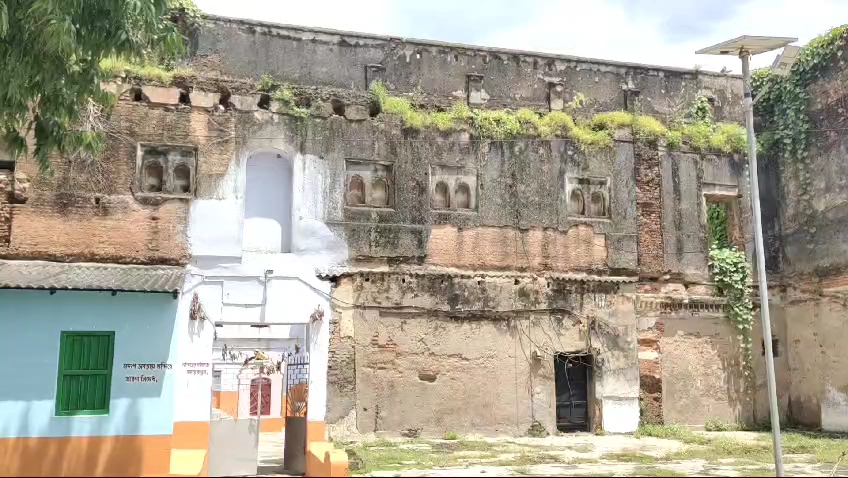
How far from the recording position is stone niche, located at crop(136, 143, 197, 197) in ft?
41.7

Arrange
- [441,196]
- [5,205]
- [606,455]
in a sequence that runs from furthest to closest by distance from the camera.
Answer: [441,196]
[5,205]
[606,455]

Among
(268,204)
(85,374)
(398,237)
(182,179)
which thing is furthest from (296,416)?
(182,179)

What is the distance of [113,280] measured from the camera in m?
11.1

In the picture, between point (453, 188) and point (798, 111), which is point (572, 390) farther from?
point (798, 111)

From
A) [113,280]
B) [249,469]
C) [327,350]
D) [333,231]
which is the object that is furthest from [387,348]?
[113,280]

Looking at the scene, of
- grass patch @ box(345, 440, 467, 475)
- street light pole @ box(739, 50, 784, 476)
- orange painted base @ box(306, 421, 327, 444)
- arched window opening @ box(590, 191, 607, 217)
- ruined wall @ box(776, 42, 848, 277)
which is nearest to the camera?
street light pole @ box(739, 50, 784, 476)

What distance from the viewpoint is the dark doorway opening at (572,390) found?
1413cm

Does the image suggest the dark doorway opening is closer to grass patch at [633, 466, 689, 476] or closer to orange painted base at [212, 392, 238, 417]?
grass patch at [633, 466, 689, 476]

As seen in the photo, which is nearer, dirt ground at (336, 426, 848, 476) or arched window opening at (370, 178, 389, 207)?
dirt ground at (336, 426, 848, 476)

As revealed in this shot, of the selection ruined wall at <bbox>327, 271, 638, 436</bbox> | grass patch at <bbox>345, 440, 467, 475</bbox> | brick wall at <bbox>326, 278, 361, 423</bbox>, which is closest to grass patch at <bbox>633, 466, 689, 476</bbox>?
grass patch at <bbox>345, 440, 467, 475</bbox>

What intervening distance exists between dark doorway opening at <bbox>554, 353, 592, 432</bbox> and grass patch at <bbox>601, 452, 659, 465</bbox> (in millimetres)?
2748

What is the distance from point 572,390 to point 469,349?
7.54 feet

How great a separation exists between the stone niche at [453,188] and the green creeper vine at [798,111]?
6.28 m

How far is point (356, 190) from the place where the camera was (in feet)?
44.8
